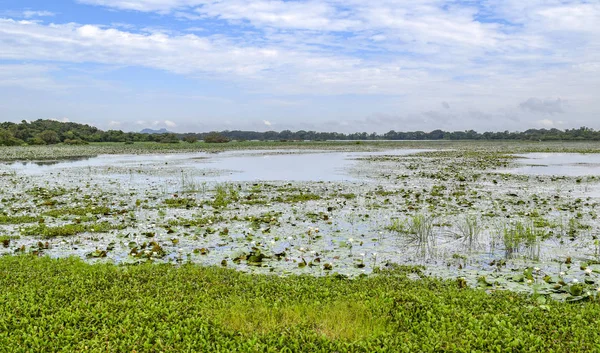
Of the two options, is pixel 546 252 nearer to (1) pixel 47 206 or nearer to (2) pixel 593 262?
(2) pixel 593 262

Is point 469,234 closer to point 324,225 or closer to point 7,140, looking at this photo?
point 324,225

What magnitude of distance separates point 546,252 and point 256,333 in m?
8.46

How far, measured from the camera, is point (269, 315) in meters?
7.23

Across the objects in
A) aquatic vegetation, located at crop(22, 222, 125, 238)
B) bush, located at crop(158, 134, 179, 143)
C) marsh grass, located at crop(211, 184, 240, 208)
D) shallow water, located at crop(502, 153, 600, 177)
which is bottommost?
aquatic vegetation, located at crop(22, 222, 125, 238)

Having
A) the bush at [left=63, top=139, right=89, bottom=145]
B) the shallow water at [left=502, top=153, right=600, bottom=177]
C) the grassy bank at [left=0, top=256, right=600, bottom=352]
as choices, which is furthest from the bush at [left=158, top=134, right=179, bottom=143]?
the grassy bank at [left=0, top=256, right=600, bottom=352]

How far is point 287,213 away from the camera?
16.8m

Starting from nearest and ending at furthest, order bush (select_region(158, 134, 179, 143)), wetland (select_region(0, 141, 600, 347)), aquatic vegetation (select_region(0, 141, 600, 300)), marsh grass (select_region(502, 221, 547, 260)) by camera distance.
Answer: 1. wetland (select_region(0, 141, 600, 347))
2. aquatic vegetation (select_region(0, 141, 600, 300))
3. marsh grass (select_region(502, 221, 547, 260))
4. bush (select_region(158, 134, 179, 143))

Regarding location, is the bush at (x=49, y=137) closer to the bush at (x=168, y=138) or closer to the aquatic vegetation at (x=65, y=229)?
the bush at (x=168, y=138)

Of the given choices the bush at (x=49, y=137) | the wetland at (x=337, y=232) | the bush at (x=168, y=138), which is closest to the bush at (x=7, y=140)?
the bush at (x=49, y=137)

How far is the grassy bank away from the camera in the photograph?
634cm

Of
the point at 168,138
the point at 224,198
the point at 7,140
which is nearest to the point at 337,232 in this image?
the point at 224,198

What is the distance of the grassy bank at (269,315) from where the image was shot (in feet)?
20.8

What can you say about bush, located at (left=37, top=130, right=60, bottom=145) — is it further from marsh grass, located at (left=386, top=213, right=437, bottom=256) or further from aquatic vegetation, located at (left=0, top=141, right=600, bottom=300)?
marsh grass, located at (left=386, top=213, right=437, bottom=256)

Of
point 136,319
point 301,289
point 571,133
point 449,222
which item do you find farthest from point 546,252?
point 571,133
